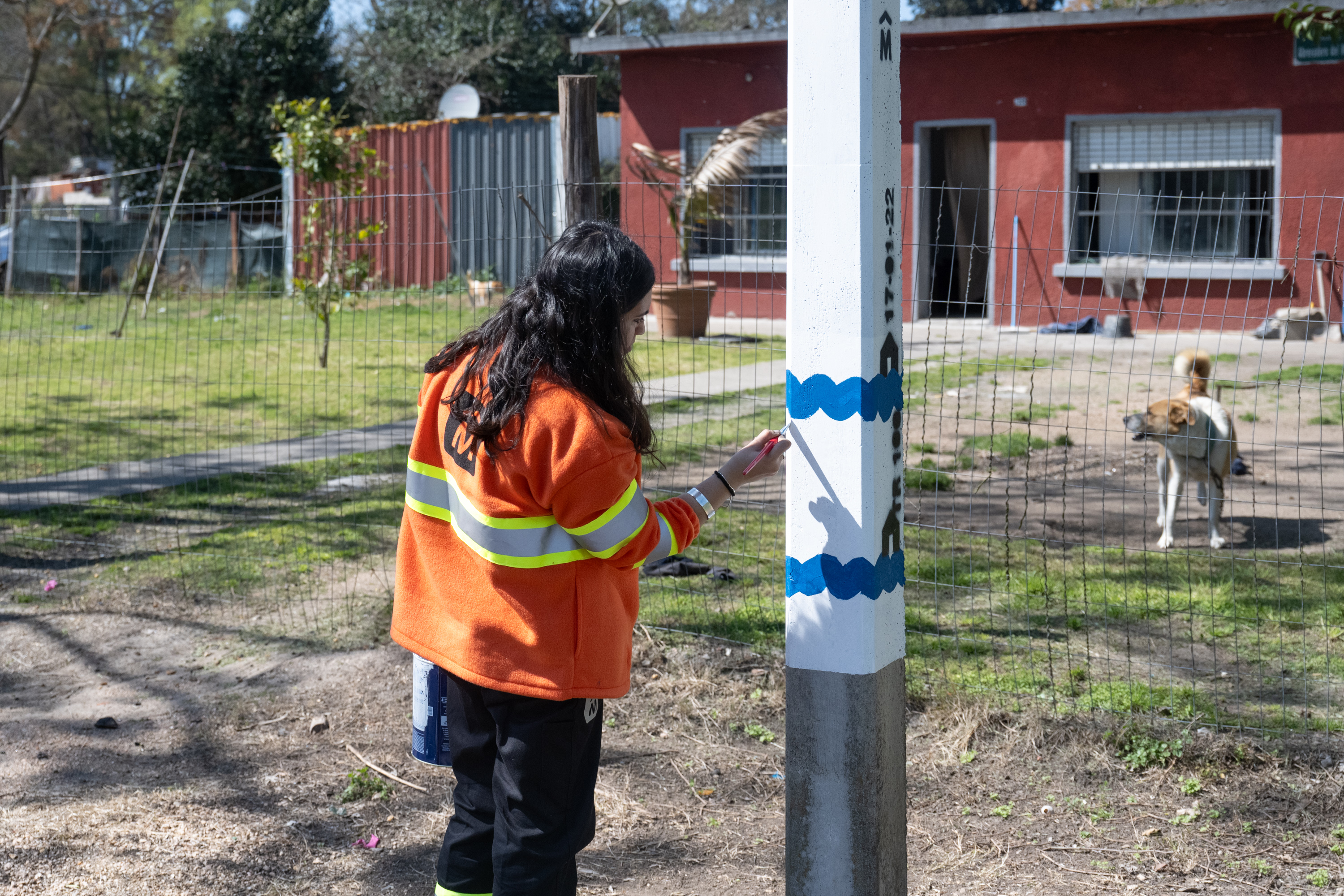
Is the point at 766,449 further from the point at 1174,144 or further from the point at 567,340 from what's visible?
the point at 1174,144

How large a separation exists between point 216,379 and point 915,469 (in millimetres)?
8140

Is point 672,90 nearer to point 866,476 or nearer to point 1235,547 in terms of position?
point 1235,547

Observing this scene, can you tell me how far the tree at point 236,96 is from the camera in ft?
77.0

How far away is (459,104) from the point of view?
65.4ft

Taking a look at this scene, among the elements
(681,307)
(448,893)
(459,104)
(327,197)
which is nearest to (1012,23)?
(681,307)

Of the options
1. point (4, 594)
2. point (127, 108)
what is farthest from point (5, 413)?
point (127, 108)

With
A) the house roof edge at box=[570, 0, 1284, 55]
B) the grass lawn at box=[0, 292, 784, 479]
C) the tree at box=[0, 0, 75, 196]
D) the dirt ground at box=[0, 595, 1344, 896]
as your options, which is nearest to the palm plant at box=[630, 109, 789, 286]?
the house roof edge at box=[570, 0, 1284, 55]

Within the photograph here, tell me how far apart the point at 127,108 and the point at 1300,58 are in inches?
995

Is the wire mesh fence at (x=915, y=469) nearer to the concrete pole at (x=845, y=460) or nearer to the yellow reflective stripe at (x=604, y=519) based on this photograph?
the concrete pole at (x=845, y=460)

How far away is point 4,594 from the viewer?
5.63 meters

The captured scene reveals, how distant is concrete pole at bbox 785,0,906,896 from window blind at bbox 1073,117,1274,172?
13747 millimetres

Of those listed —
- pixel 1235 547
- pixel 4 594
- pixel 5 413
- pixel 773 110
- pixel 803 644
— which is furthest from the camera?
pixel 773 110

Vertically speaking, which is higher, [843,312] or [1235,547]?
[843,312]

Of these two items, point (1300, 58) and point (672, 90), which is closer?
point (1300, 58)
